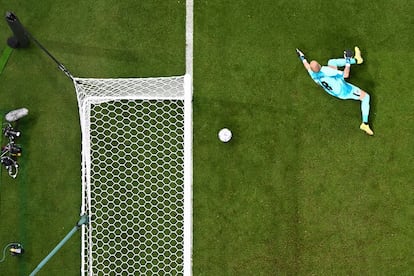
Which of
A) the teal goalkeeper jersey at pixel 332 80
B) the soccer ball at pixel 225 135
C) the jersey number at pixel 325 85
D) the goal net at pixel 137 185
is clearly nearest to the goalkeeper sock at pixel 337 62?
the teal goalkeeper jersey at pixel 332 80

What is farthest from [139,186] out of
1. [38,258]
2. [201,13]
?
[201,13]

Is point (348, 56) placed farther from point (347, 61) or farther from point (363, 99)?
point (363, 99)

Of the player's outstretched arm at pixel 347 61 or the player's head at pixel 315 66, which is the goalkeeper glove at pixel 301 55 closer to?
the player's head at pixel 315 66

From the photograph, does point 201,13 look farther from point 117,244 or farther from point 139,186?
point 117,244

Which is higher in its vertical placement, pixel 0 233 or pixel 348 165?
pixel 348 165

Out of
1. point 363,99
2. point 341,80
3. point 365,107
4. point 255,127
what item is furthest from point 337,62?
point 255,127

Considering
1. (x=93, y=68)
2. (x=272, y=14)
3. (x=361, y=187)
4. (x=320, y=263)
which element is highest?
(x=272, y=14)

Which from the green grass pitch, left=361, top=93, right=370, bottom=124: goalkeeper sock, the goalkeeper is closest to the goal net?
the green grass pitch
